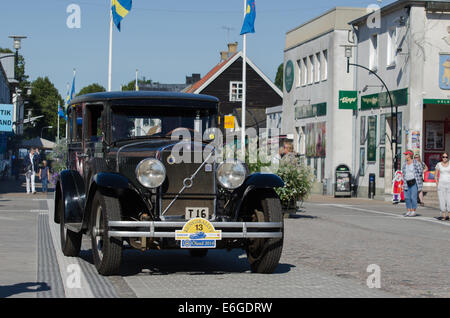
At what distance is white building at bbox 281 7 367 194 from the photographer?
144ft

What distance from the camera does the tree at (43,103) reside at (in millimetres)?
110688

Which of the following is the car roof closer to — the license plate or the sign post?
the license plate

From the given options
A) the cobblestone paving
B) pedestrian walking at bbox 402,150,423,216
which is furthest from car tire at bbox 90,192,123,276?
pedestrian walking at bbox 402,150,423,216

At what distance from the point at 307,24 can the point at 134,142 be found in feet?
132

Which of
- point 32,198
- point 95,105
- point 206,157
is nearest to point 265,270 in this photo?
point 206,157

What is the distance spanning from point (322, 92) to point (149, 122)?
36205mm

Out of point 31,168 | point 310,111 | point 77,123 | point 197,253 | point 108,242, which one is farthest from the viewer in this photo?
point 310,111

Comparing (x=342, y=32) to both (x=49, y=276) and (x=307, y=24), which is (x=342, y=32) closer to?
(x=307, y=24)

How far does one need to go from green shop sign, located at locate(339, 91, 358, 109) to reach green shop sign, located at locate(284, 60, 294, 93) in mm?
10830

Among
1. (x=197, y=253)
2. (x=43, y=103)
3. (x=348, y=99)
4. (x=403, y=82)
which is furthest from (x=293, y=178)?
(x=43, y=103)

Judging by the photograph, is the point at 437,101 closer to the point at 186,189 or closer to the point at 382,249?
the point at 382,249

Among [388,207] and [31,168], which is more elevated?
[31,168]

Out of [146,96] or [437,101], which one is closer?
[146,96]

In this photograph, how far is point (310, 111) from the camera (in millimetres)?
48000
